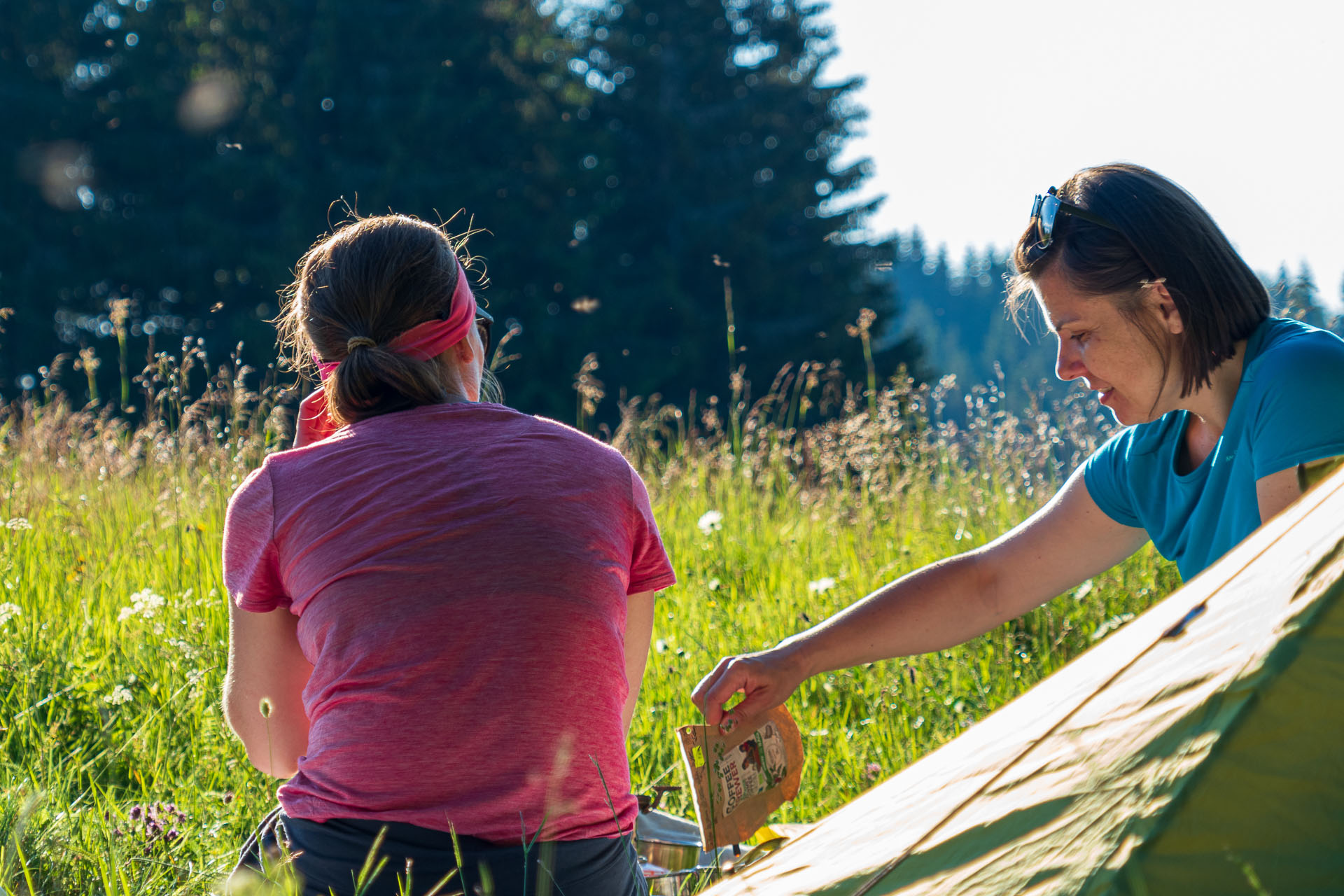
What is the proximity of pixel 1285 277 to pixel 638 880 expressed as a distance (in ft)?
6.54

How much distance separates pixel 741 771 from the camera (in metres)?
1.87

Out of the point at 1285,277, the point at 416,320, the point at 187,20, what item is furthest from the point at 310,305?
the point at 187,20

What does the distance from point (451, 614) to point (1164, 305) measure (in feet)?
4.30

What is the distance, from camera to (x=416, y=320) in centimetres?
177

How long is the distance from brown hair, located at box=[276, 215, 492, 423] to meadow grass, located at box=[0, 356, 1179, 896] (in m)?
0.73

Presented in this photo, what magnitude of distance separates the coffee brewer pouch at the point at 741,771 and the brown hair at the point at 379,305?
710 mm

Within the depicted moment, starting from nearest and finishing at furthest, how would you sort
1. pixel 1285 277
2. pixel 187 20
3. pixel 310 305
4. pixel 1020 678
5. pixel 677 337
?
pixel 310 305
pixel 1285 277
pixel 1020 678
pixel 187 20
pixel 677 337

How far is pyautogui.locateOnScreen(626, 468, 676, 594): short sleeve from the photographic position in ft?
5.63

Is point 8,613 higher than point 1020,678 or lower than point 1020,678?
higher

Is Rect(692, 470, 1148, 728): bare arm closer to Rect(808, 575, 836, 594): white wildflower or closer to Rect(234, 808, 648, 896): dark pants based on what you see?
Rect(234, 808, 648, 896): dark pants

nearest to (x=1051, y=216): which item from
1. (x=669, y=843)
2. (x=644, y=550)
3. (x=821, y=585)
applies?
(x=644, y=550)

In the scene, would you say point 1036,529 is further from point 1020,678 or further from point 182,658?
point 182,658

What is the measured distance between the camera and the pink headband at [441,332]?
175cm

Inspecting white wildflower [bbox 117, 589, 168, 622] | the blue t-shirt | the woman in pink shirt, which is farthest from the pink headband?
the blue t-shirt
